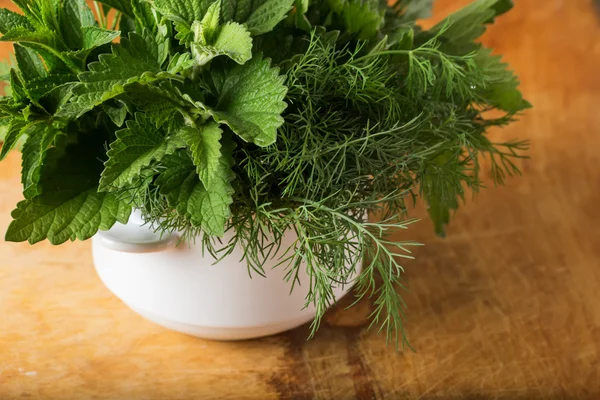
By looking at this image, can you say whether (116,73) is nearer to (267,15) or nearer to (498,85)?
(267,15)

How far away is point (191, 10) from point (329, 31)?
0.38ft

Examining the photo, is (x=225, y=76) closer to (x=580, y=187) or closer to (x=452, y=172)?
(x=452, y=172)

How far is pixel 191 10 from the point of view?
1.58 feet

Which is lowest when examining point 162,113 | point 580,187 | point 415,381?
point 415,381

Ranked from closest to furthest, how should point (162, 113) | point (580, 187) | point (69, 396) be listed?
point (162, 113) < point (69, 396) < point (580, 187)

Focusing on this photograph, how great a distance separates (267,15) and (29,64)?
6.5 inches

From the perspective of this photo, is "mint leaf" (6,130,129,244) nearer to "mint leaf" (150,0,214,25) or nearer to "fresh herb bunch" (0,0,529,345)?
"fresh herb bunch" (0,0,529,345)

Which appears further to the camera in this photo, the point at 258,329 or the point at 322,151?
the point at 258,329

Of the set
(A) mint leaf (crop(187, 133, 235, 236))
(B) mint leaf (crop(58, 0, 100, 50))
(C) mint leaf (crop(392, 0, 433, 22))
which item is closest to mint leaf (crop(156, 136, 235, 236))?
(A) mint leaf (crop(187, 133, 235, 236))

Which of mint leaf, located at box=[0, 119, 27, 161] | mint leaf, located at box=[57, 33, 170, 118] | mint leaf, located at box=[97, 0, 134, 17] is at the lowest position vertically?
mint leaf, located at box=[0, 119, 27, 161]

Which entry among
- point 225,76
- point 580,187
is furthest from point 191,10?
point 580,187

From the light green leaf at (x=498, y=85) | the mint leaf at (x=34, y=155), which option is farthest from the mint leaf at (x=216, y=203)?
the light green leaf at (x=498, y=85)

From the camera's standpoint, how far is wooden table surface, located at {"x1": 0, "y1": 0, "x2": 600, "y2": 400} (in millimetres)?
604

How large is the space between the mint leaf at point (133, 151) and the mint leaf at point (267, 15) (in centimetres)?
9
